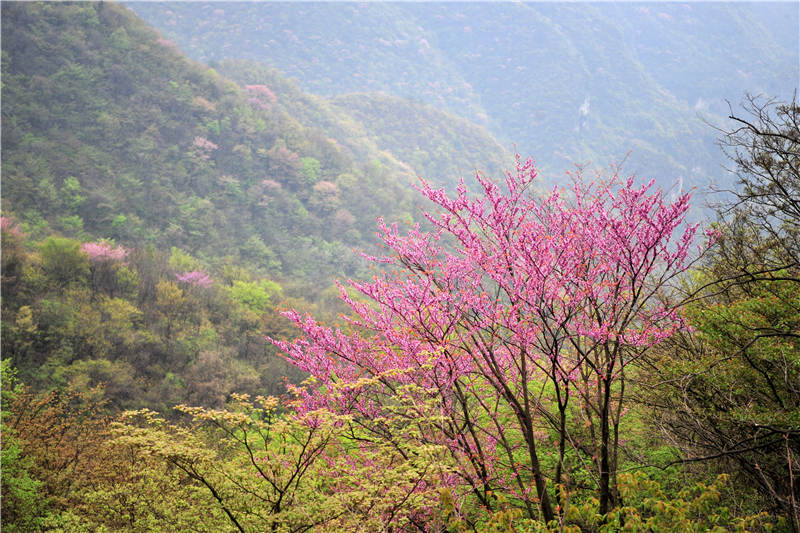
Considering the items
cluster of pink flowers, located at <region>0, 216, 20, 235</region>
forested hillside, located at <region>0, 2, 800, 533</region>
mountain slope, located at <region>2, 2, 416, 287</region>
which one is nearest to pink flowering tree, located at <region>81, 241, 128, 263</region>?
forested hillside, located at <region>0, 2, 800, 533</region>

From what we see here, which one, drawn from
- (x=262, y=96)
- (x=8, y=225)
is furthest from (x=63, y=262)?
(x=262, y=96)

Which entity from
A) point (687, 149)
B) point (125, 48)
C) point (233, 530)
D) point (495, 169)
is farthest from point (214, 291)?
point (687, 149)

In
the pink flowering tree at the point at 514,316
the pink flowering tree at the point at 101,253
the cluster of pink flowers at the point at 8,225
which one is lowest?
the pink flowering tree at the point at 514,316

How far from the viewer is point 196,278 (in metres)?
20.0

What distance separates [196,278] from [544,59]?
3682 inches

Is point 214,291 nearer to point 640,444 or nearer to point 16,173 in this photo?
point 16,173

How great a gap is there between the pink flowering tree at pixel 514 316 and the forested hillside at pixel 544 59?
238 ft

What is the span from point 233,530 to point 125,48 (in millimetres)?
37387

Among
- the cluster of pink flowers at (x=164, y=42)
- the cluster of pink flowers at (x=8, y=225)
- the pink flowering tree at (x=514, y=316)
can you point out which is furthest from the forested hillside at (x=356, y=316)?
the cluster of pink flowers at (x=8, y=225)

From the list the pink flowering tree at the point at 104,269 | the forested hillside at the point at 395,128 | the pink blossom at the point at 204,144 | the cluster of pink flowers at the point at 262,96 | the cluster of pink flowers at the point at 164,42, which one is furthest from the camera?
the forested hillside at the point at 395,128

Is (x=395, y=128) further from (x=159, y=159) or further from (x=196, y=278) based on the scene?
(x=196, y=278)

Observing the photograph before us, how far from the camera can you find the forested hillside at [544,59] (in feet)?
257

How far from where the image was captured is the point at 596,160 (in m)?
72.2

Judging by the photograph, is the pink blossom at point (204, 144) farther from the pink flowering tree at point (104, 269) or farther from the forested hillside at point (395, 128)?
the pink flowering tree at point (104, 269)
